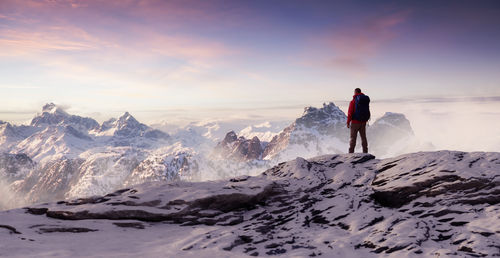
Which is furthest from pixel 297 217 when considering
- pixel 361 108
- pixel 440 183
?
pixel 361 108

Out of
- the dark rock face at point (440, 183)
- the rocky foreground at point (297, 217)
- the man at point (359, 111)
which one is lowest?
the rocky foreground at point (297, 217)

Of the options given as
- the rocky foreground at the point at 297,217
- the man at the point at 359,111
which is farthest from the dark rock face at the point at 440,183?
the man at the point at 359,111

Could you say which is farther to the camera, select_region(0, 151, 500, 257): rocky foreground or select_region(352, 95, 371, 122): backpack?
select_region(352, 95, 371, 122): backpack

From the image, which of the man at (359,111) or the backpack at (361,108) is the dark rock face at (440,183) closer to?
the man at (359,111)

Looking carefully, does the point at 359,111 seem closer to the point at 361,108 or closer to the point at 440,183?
the point at 361,108

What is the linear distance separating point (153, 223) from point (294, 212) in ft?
25.1

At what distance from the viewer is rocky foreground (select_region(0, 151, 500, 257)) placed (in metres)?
11.3

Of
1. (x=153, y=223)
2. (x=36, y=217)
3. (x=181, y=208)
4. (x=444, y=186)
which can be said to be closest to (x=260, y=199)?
(x=181, y=208)

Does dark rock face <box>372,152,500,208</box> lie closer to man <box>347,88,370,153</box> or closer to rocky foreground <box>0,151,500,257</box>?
rocky foreground <box>0,151,500,257</box>

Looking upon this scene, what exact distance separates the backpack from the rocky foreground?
4.19m

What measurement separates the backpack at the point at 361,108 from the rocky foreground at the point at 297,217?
419 centimetres

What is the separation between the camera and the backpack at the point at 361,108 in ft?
71.2

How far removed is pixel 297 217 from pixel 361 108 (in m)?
10.9

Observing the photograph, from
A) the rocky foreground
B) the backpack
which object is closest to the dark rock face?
the rocky foreground
